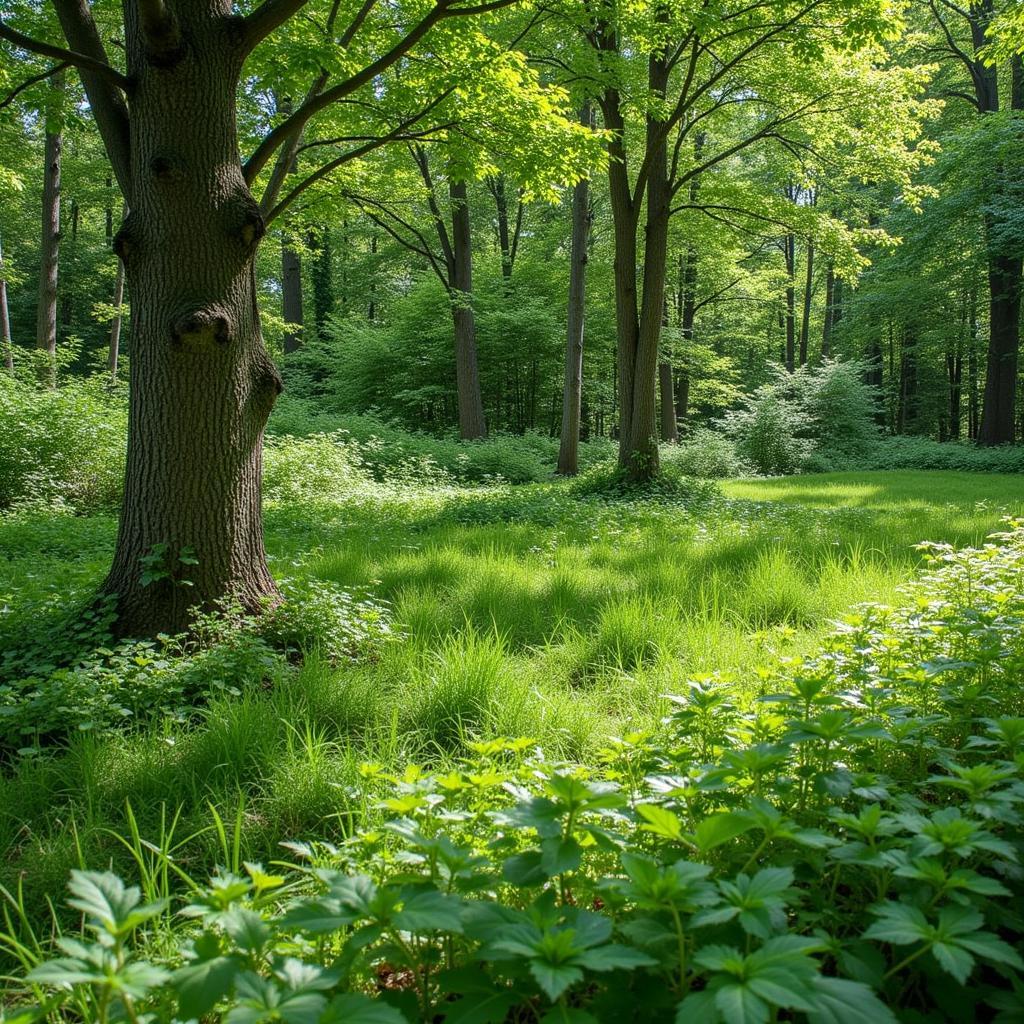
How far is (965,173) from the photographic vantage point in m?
16.6

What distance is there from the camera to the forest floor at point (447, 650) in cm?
240

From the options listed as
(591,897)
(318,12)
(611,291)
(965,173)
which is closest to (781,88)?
(318,12)

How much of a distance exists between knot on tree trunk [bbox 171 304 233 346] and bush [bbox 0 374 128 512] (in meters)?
6.79

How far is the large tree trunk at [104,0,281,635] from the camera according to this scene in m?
3.75

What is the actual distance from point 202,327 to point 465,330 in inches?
594

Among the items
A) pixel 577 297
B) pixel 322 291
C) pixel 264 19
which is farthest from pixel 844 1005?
pixel 322 291

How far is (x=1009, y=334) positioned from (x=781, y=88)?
1295 cm

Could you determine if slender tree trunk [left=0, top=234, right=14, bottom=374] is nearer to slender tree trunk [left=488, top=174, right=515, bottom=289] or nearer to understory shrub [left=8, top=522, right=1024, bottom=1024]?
understory shrub [left=8, top=522, right=1024, bottom=1024]

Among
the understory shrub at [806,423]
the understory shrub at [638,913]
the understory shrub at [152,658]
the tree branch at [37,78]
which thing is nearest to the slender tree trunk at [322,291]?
the understory shrub at [806,423]

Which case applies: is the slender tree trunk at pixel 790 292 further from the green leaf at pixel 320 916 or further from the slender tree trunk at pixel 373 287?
the green leaf at pixel 320 916

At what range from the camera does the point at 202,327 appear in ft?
12.2

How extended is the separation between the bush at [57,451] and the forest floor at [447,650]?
1.66 m

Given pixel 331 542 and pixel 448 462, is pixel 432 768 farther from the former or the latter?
pixel 448 462

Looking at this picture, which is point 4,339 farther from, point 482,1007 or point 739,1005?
point 739,1005
